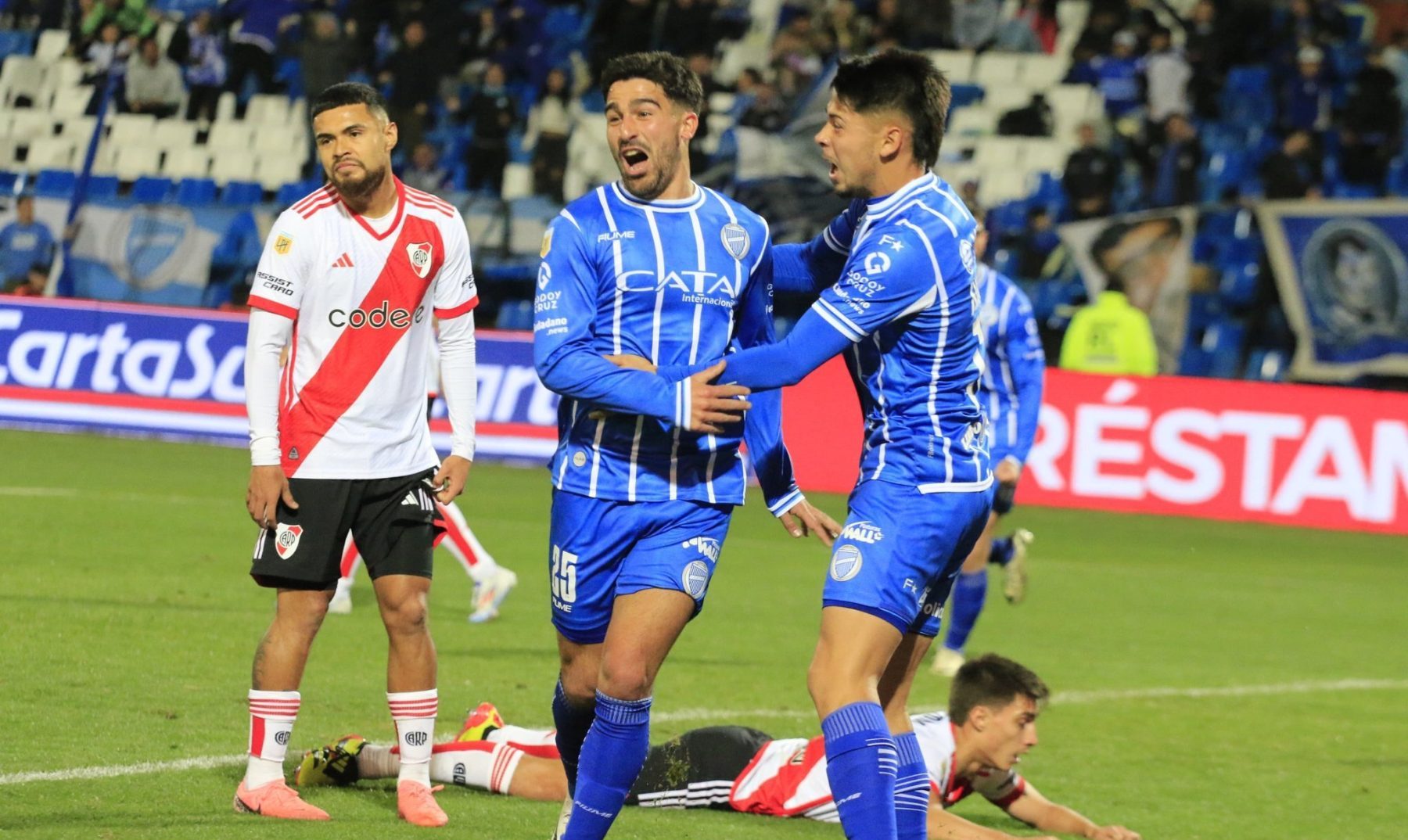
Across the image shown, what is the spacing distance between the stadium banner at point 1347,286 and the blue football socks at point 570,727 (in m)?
14.4

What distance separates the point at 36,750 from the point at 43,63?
837 inches

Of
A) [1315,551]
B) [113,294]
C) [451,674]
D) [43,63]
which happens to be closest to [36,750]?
[451,674]

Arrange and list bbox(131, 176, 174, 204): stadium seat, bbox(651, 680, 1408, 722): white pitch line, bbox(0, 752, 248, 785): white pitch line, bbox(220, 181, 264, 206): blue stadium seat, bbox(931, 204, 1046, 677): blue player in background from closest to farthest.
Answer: bbox(0, 752, 248, 785): white pitch line, bbox(651, 680, 1408, 722): white pitch line, bbox(931, 204, 1046, 677): blue player in background, bbox(220, 181, 264, 206): blue stadium seat, bbox(131, 176, 174, 204): stadium seat

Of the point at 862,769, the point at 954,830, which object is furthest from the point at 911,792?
the point at 954,830

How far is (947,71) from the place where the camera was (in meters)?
22.5

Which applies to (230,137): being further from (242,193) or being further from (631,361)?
(631,361)

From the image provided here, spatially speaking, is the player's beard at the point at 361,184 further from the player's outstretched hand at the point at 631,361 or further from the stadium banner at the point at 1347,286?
the stadium banner at the point at 1347,286

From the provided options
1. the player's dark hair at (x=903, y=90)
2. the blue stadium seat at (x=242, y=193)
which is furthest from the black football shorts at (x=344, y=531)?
the blue stadium seat at (x=242, y=193)

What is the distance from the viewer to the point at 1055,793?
22.7 ft

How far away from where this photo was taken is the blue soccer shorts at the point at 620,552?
16.2 feet

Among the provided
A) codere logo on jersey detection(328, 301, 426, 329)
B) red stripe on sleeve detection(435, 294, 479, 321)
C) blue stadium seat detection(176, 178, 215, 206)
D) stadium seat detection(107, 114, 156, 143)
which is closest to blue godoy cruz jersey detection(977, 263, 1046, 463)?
red stripe on sleeve detection(435, 294, 479, 321)

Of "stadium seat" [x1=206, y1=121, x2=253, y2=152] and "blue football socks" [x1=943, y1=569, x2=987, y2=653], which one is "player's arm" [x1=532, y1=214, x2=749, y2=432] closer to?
"blue football socks" [x1=943, y1=569, x2=987, y2=653]

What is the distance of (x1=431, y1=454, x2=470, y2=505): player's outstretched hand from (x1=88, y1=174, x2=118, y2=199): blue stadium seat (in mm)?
18371

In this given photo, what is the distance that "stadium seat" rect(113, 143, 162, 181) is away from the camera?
23.7 meters
